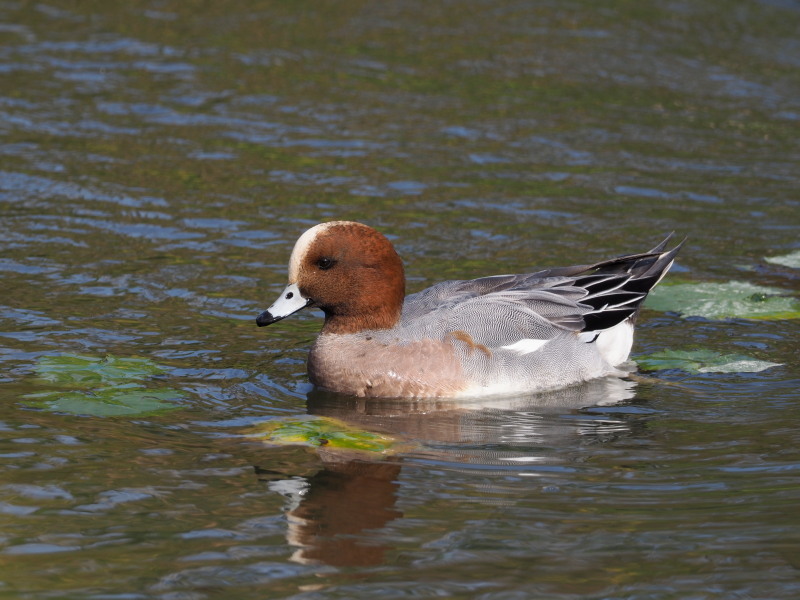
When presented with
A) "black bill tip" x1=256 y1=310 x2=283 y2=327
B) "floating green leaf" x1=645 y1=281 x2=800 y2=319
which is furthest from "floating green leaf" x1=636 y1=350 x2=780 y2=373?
"black bill tip" x1=256 y1=310 x2=283 y2=327

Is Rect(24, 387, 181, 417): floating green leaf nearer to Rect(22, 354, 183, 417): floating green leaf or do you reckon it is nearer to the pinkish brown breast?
Rect(22, 354, 183, 417): floating green leaf

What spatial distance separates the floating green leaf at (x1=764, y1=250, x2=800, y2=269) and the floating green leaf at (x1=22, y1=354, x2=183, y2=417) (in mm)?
4528

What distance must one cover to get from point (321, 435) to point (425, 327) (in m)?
1.24

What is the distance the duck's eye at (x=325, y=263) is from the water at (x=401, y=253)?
73cm

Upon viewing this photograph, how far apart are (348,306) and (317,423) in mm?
1049

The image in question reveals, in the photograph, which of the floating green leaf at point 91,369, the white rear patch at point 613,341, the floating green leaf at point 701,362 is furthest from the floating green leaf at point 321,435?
the floating green leaf at point 701,362

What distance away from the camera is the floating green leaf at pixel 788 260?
8.98 m

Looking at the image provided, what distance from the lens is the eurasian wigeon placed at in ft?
23.1

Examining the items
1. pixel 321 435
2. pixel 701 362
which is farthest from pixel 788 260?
pixel 321 435

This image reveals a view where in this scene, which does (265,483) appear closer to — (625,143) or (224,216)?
(224,216)

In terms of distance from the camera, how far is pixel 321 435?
6141 millimetres

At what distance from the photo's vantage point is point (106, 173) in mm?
10766

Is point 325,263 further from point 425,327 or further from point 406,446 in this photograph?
point 406,446

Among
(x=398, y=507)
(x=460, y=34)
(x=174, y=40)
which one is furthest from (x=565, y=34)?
(x=398, y=507)
